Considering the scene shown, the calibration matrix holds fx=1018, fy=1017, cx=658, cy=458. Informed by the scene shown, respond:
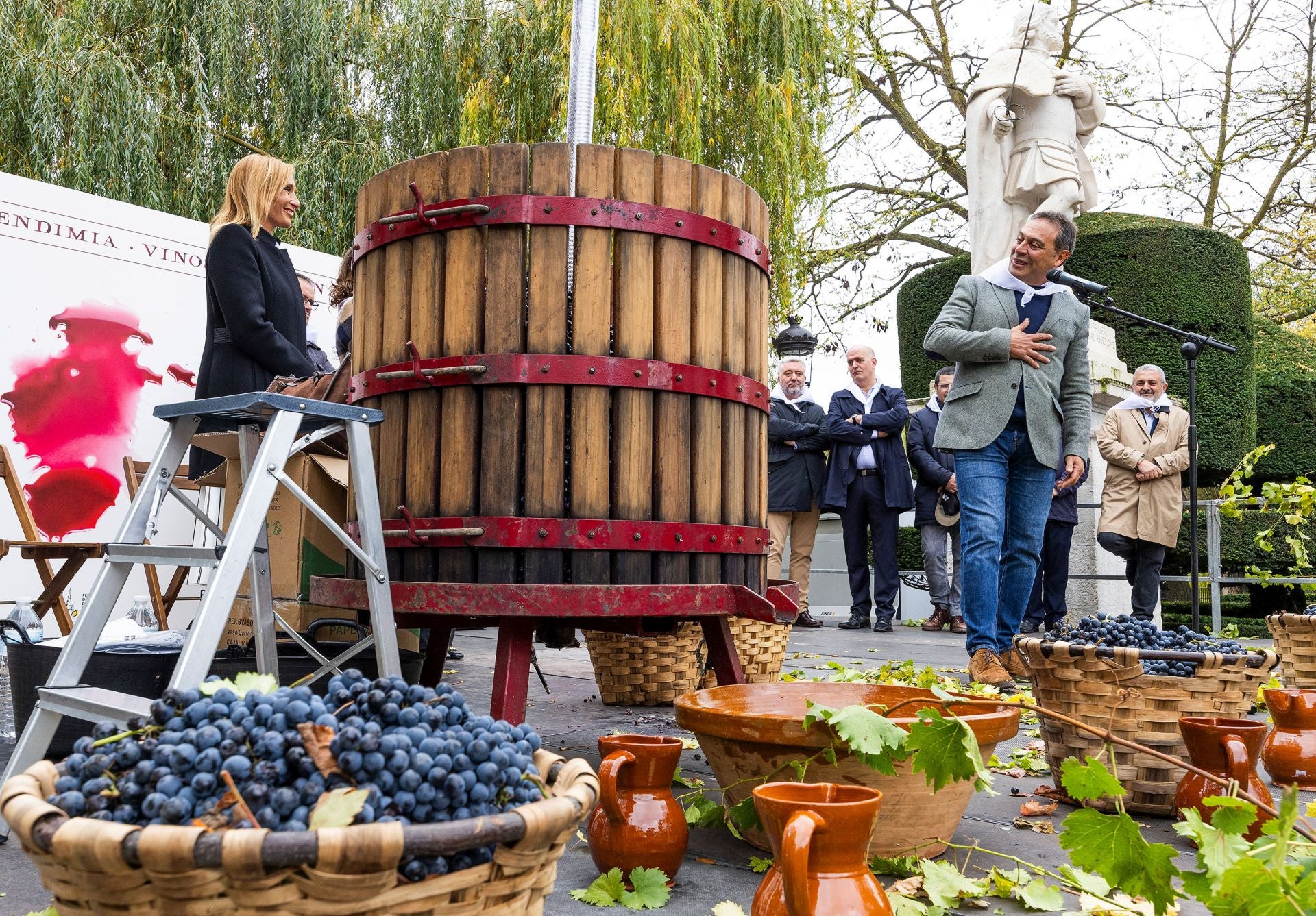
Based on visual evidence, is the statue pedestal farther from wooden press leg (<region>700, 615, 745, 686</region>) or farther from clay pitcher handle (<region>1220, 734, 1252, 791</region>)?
clay pitcher handle (<region>1220, 734, 1252, 791</region>)

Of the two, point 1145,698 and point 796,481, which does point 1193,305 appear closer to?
point 796,481

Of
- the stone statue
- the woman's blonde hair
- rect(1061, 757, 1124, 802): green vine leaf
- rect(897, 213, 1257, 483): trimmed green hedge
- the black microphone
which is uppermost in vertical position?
the stone statue

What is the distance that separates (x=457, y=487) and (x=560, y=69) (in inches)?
297

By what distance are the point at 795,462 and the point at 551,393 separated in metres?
5.13

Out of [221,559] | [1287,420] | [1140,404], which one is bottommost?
[221,559]

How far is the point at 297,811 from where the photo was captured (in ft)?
3.22

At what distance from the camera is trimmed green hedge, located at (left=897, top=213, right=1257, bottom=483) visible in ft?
36.3

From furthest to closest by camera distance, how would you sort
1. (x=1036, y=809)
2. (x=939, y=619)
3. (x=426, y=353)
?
(x=939, y=619) < (x=426, y=353) < (x=1036, y=809)

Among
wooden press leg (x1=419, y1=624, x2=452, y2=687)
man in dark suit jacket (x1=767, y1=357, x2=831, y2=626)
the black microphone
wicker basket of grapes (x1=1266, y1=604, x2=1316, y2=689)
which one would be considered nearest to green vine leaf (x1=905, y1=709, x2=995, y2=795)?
A: wooden press leg (x1=419, y1=624, x2=452, y2=687)

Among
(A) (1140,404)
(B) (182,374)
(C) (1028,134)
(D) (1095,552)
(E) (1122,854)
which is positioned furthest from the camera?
(C) (1028,134)

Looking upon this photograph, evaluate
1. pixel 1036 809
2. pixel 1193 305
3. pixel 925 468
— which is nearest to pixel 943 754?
pixel 1036 809

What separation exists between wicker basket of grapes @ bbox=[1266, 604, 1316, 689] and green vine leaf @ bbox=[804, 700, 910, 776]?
2.65 m

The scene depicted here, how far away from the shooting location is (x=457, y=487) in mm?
2465

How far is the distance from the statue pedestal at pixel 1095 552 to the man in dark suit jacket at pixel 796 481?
243 centimetres
